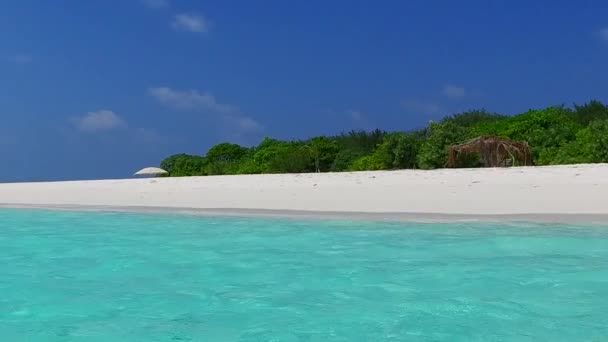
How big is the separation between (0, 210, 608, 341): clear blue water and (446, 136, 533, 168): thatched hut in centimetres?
1071

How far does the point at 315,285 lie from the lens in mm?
3822

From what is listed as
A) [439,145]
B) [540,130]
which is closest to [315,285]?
[439,145]

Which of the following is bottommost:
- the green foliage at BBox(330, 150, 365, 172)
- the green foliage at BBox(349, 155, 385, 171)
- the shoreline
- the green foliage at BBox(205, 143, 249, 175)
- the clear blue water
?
the clear blue water

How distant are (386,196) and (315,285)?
19.3 ft

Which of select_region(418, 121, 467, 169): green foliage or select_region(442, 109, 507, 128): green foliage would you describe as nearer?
select_region(418, 121, 467, 169): green foliage

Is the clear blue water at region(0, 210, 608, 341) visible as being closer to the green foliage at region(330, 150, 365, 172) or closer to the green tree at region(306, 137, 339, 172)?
the green foliage at region(330, 150, 365, 172)

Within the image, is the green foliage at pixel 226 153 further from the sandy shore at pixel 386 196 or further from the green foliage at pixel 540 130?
the sandy shore at pixel 386 196

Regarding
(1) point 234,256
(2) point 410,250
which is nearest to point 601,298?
(2) point 410,250

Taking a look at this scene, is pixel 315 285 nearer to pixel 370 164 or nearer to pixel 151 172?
pixel 370 164

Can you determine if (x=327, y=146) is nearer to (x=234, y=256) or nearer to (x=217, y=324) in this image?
(x=234, y=256)

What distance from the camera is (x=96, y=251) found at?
223 inches

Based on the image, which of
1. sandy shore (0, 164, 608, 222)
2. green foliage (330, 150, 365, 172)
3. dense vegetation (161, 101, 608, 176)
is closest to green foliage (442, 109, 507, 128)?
dense vegetation (161, 101, 608, 176)

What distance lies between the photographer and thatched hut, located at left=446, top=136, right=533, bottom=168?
16.8 meters

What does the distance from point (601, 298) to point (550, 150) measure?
1643cm
